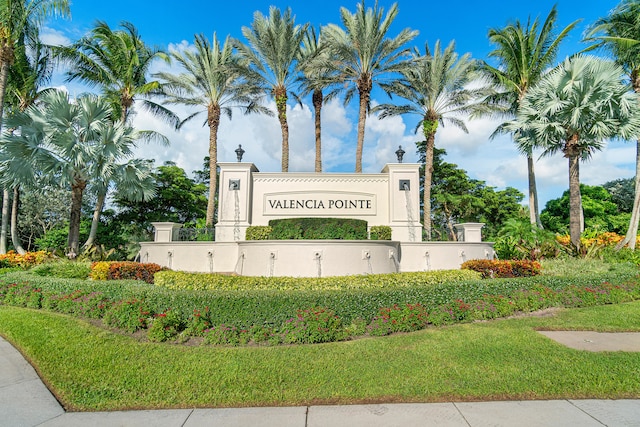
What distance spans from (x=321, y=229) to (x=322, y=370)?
9.37 m

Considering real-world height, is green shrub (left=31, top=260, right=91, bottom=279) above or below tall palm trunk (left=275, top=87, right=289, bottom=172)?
below

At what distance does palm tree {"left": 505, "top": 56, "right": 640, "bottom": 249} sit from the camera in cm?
1460

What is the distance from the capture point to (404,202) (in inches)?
669

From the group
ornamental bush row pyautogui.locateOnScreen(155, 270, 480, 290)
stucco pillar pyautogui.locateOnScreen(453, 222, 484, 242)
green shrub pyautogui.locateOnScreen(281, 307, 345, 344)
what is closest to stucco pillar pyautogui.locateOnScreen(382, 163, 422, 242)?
stucco pillar pyautogui.locateOnScreen(453, 222, 484, 242)

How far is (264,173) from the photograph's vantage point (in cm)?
1731

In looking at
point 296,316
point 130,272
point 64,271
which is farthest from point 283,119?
point 296,316

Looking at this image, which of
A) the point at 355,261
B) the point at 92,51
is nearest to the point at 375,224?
the point at 355,261

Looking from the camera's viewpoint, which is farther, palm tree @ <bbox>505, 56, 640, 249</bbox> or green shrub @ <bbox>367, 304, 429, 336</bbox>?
palm tree @ <bbox>505, 56, 640, 249</bbox>

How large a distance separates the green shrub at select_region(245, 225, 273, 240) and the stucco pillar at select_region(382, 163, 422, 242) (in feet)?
19.9

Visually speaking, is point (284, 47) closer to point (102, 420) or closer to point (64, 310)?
point (64, 310)

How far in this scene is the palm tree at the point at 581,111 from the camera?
1460cm

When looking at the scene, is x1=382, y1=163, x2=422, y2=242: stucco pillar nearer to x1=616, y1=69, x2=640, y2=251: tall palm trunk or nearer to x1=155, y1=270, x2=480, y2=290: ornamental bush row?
x1=155, y1=270, x2=480, y2=290: ornamental bush row

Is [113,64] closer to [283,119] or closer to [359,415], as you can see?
[283,119]

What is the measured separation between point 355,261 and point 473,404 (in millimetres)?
8099
